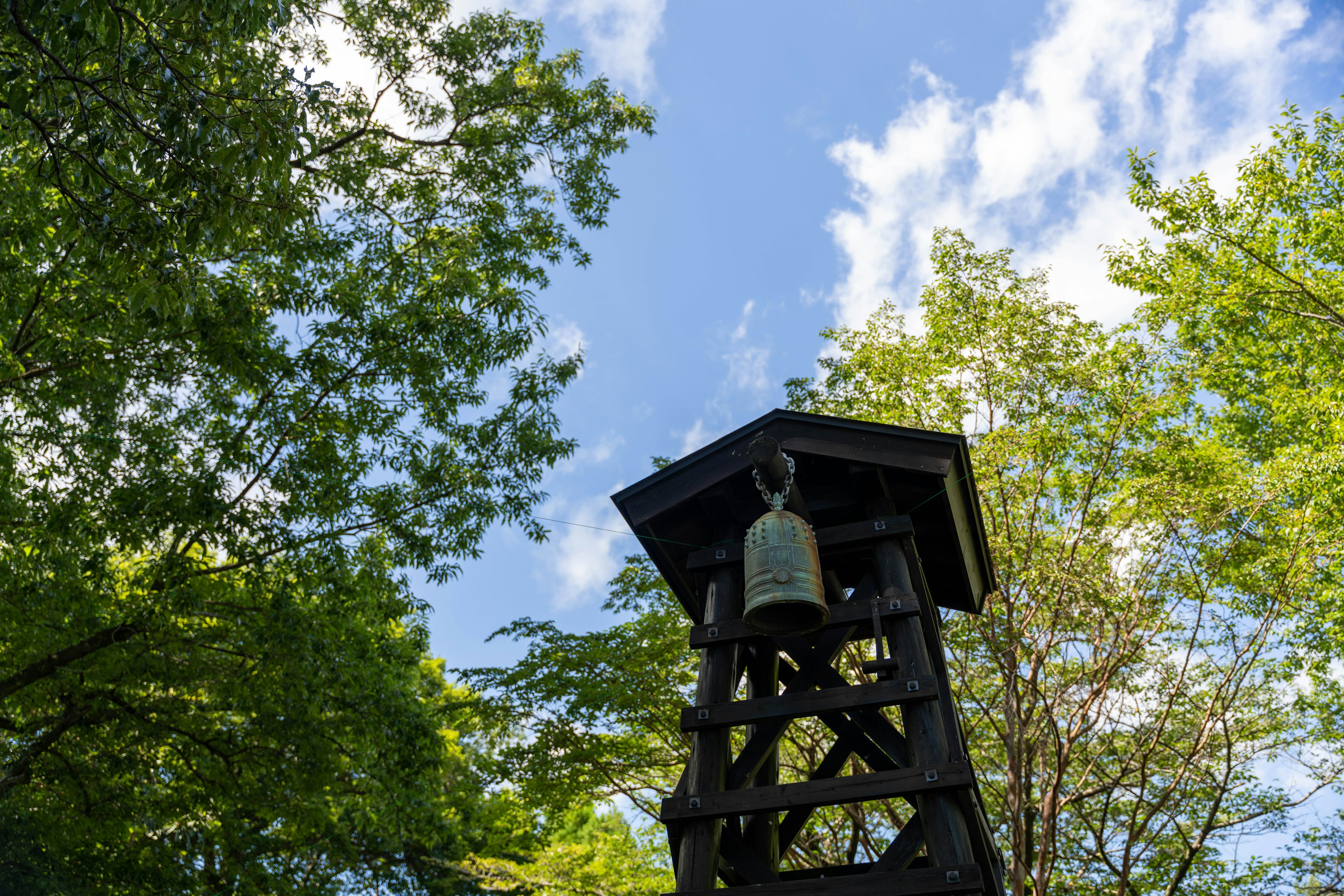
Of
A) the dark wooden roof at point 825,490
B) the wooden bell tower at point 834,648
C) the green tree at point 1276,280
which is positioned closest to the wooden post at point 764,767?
the wooden bell tower at point 834,648

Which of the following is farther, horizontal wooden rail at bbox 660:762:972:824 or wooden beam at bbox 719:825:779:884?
wooden beam at bbox 719:825:779:884

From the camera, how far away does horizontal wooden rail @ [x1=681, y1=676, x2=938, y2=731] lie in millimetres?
4137

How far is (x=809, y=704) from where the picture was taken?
14.1 feet

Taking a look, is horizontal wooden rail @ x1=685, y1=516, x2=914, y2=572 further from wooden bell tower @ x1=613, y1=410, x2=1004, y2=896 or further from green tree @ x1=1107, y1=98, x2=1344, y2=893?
green tree @ x1=1107, y1=98, x2=1344, y2=893

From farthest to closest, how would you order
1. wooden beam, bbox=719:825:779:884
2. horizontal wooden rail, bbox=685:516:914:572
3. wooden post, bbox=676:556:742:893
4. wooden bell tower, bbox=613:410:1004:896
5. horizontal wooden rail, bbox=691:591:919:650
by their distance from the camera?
horizontal wooden rail, bbox=685:516:914:572 → horizontal wooden rail, bbox=691:591:919:650 → wooden beam, bbox=719:825:779:884 → wooden post, bbox=676:556:742:893 → wooden bell tower, bbox=613:410:1004:896

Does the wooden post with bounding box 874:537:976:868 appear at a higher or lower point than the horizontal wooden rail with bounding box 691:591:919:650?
lower

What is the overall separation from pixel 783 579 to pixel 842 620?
1.78ft

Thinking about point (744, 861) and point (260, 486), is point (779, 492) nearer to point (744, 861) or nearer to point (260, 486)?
point (744, 861)

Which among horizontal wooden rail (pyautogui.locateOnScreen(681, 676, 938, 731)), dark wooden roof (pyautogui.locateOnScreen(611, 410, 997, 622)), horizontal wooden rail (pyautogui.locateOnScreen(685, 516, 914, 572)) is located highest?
dark wooden roof (pyautogui.locateOnScreen(611, 410, 997, 622))

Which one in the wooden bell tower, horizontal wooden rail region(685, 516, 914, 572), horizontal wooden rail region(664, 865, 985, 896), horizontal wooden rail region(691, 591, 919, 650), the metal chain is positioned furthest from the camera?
horizontal wooden rail region(685, 516, 914, 572)

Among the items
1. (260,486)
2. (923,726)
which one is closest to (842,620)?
(923,726)

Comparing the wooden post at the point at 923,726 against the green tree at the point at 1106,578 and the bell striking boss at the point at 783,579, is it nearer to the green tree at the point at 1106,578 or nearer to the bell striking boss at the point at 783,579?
the bell striking boss at the point at 783,579

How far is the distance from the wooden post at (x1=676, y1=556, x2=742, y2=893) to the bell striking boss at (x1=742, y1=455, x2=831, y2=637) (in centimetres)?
37

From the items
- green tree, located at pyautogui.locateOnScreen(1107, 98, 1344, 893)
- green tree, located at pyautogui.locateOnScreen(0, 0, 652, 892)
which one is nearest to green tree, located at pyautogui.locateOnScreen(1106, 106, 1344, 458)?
green tree, located at pyautogui.locateOnScreen(1107, 98, 1344, 893)
